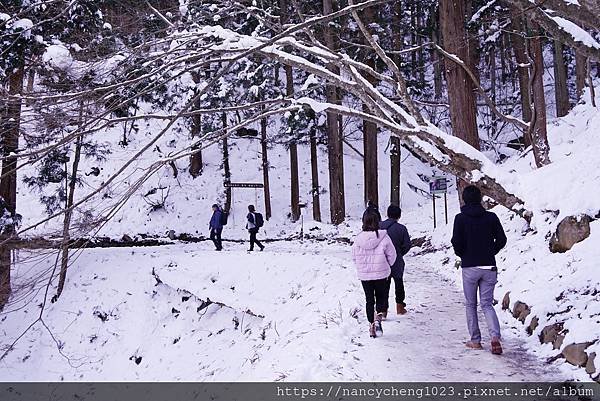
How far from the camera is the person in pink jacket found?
7.44 m

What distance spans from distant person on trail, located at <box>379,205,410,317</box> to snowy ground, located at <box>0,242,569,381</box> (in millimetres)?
305

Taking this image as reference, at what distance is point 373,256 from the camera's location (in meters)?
A: 7.45

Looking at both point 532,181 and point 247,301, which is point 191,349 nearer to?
point 247,301

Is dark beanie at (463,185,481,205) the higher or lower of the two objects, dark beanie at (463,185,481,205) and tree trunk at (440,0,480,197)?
the lower

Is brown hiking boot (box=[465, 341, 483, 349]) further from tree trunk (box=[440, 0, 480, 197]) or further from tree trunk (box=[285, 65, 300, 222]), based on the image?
tree trunk (box=[285, 65, 300, 222])

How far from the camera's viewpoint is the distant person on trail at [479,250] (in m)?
6.40

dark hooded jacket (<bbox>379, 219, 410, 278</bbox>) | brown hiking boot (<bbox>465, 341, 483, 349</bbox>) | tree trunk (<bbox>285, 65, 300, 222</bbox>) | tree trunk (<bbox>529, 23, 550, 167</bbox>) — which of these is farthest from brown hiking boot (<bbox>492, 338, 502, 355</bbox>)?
tree trunk (<bbox>285, 65, 300, 222</bbox>)

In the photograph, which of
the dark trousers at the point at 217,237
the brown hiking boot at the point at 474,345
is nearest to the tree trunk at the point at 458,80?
the brown hiking boot at the point at 474,345

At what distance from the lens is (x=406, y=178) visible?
34062 millimetres

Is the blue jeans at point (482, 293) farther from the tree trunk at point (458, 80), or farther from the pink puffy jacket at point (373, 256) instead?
the tree trunk at point (458, 80)

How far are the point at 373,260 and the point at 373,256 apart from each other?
0.05m

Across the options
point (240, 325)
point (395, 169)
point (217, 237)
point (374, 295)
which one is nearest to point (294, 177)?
point (395, 169)

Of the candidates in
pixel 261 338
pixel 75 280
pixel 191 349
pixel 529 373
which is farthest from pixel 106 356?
pixel 529 373

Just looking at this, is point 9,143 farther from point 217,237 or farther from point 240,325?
point 217,237
